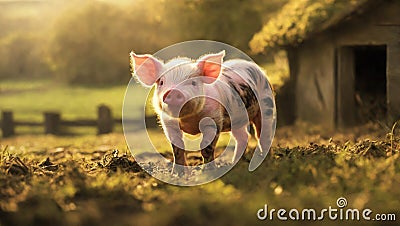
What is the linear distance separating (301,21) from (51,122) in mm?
9095

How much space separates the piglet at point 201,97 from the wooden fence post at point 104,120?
1163 centimetres

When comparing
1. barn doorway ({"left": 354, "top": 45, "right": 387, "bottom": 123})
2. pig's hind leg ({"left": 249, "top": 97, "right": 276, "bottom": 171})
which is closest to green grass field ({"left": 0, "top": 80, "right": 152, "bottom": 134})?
barn doorway ({"left": 354, "top": 45, "right": 387, "bottom": 123})

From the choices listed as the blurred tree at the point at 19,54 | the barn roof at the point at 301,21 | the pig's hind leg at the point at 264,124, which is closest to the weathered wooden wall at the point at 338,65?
the barn roof at the point at 301,21

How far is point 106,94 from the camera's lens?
1142 inches

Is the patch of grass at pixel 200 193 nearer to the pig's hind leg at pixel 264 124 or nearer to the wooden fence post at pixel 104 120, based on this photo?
the pig's hind leg at pixel 264 124

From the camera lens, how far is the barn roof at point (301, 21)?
37.9 feet

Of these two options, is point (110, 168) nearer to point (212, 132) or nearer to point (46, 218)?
point (212, 132)

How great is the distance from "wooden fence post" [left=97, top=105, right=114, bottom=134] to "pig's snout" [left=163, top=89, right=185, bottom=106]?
41.6 ft

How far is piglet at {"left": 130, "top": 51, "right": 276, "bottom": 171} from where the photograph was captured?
222 inches

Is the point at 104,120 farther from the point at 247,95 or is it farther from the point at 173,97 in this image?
the point at 173,97

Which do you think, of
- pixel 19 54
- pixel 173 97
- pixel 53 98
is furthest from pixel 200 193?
pixel 19 54

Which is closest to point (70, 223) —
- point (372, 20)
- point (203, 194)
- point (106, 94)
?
point (203, 194)

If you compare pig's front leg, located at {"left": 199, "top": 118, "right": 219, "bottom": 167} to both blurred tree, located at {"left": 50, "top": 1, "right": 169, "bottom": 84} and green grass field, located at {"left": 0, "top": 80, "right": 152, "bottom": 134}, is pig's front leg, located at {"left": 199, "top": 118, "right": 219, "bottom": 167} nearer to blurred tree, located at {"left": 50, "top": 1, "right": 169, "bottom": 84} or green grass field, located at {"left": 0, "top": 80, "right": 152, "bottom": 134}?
blurred tree, located at {"left": 50, "top": 1, "right": 169, "bottom": 84}

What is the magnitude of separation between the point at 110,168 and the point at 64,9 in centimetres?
2234
